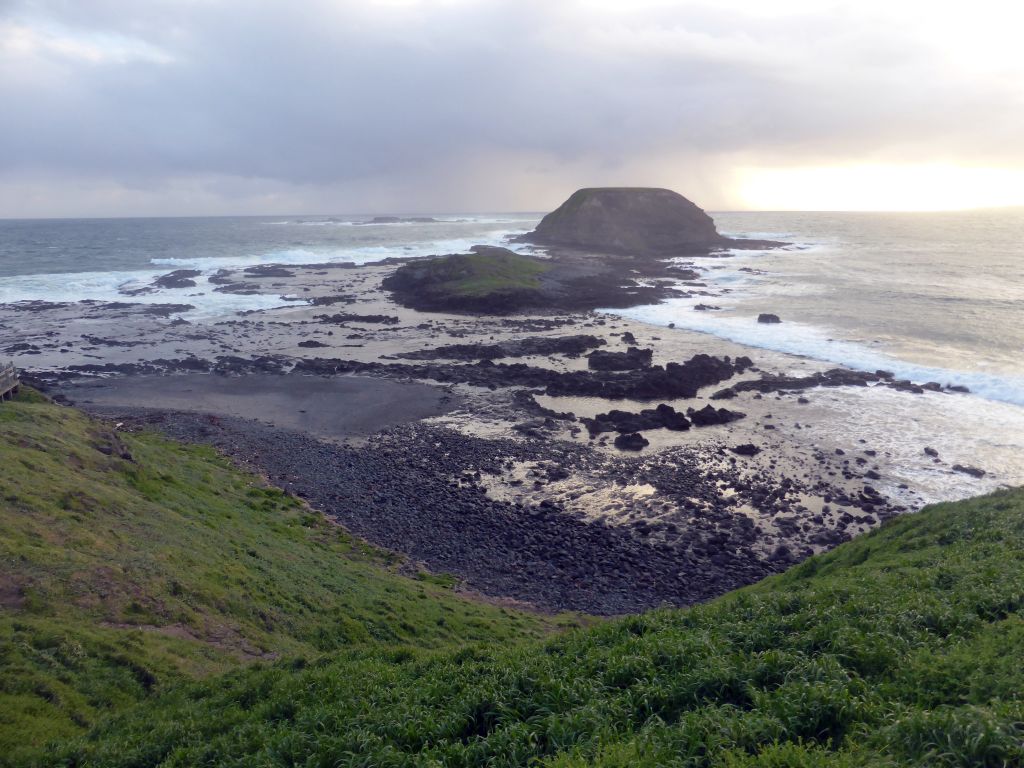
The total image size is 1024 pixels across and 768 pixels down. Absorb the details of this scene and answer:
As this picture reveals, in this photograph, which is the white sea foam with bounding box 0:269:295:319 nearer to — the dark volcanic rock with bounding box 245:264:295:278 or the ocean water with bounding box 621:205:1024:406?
the dark volcanic rock with bounding box 245:264:295:278

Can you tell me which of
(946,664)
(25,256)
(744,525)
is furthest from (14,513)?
(25,256)

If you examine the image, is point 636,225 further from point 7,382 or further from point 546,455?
point 7,382

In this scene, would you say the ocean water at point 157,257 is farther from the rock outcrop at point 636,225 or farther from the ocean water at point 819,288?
the rock outcrop at point 636,225

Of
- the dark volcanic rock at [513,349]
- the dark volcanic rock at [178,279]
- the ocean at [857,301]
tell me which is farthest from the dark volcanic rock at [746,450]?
the dark volcanic rock at [178,279]

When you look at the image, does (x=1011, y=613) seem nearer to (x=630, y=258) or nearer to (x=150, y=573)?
(x=150, y=573)

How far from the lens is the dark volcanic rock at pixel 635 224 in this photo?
11369 cm

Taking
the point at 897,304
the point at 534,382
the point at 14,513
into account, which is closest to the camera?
the point at 14,513

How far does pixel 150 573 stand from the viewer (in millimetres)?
14438

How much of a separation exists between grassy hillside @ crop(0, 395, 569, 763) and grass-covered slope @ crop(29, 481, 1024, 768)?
1.30 meters

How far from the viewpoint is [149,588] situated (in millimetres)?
13953

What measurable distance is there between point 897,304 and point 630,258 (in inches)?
1824

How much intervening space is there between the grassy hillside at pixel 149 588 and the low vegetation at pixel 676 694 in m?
0.39

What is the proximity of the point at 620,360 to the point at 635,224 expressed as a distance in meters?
79.2

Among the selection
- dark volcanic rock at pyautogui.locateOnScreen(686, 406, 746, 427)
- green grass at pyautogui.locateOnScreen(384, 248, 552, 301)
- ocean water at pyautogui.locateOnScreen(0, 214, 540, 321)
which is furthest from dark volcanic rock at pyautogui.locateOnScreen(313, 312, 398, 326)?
dark volcanic rock at pyautogui.locateOnScreen(686, 406, 746, 427)
